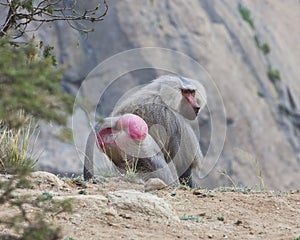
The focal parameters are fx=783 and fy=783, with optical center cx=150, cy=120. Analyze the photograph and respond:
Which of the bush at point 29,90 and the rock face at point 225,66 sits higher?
the bush at point 29,90

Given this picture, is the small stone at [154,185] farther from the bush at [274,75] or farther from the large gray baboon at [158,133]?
the bush at [274,75]

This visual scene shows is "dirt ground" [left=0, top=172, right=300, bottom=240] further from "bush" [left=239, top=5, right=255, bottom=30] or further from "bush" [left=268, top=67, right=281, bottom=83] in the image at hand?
"bush" [left=239, top=5, right=255, bottom=30]

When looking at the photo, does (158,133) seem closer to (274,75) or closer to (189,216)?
(189,216)

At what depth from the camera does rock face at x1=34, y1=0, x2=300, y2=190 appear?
20172mm

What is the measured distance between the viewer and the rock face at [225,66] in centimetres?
2017

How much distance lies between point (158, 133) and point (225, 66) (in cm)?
1455

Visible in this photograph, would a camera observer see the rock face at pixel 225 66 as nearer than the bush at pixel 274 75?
Yes

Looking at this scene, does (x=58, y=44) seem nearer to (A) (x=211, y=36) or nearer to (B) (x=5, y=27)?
(A) (x=211, y=36)

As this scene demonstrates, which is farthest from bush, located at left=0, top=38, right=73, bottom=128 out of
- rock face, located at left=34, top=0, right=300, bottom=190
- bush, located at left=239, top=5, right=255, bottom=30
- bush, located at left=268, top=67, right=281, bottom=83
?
bush, located at left=239, top=5, right=255, bottom=30

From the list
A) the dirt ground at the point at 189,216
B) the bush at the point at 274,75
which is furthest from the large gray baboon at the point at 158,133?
the bush at the point at 274,75

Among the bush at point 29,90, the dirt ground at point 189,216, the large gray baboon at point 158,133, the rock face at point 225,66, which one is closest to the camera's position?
the bush at point 29,90

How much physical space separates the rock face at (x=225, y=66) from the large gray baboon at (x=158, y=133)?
1139cm

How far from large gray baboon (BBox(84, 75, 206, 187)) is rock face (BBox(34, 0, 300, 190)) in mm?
11391

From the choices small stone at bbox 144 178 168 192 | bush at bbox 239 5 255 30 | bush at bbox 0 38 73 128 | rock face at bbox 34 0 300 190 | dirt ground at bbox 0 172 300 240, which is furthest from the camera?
bush at bbox 239 5 255 30
